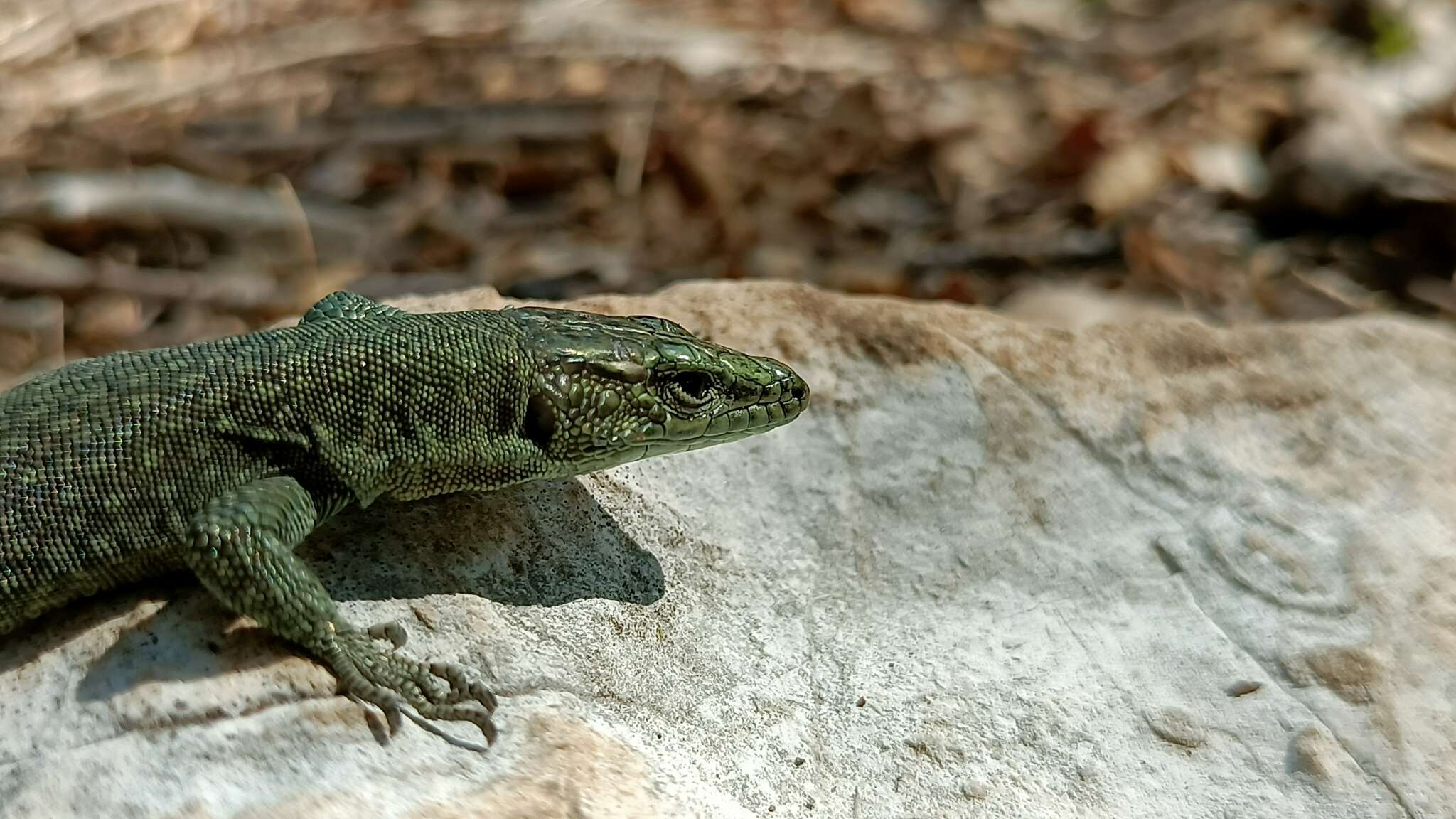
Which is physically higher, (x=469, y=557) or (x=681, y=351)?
(x=681, y=351)

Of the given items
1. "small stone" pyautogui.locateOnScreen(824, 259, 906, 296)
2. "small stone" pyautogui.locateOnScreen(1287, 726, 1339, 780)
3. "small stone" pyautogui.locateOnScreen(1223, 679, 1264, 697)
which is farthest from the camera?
"small stone" pyautogui.locateOnScreen(824, 259, 906, 296)

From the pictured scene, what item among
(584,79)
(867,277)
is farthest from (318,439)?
(584,79)

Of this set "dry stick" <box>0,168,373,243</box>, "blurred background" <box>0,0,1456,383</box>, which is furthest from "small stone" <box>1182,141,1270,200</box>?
"dry stick" <box>0,168,373,243</box>

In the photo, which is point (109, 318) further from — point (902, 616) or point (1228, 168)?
point (1228, 168)

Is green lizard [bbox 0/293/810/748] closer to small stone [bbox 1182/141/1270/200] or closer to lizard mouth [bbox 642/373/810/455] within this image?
lizard mouth [bbox 642/373/810/455]

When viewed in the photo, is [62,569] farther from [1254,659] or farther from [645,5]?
[645,5]

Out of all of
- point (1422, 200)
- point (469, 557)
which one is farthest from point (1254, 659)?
point (1422, 200)
